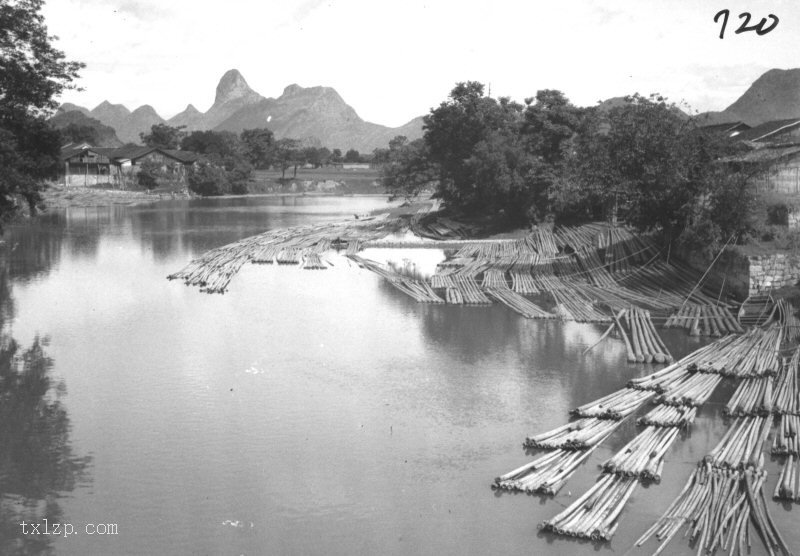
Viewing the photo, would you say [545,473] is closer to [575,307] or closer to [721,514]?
[721,514]

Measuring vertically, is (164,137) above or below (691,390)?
above

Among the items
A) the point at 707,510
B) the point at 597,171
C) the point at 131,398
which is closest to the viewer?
the point at 707,510

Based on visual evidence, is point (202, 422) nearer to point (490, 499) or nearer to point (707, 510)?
point (490, 499)

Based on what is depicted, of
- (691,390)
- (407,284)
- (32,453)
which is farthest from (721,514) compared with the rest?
(407,284)

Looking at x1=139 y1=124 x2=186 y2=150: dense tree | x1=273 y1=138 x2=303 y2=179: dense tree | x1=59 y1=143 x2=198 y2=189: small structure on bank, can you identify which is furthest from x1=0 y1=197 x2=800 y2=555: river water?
x1=139 y1=124 x2=186 y2=150: dense tree

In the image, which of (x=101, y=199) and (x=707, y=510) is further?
(x=101, y=199)

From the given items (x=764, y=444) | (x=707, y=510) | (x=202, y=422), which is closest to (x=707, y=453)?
(x=764, y=444)

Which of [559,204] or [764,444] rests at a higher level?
[559,204]

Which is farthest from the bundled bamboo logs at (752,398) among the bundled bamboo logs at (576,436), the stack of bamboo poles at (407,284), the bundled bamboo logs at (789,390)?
the stack of bamboo poles at (407,284)
